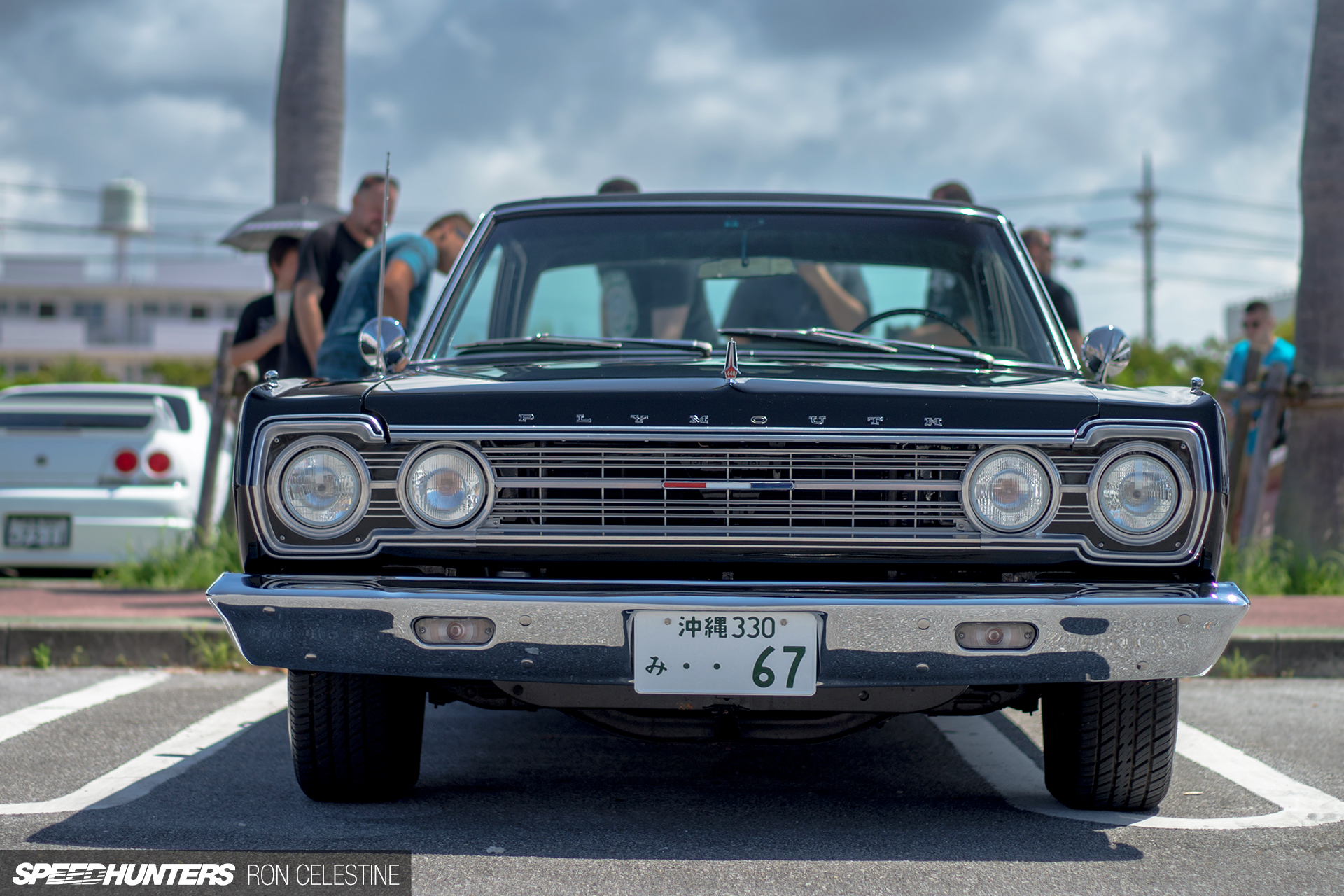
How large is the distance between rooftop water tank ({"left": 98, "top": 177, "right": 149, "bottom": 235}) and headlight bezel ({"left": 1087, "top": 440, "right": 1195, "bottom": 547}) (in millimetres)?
81235

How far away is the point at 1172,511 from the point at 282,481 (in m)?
2.00

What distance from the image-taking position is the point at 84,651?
6074 mm

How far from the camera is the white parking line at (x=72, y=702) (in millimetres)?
4664

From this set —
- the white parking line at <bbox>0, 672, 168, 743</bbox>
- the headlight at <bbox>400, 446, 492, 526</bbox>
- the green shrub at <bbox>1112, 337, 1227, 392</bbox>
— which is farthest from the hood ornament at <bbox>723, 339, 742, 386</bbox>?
the green shrub at <bbox>1112, 337, 1227, 392</bbox>

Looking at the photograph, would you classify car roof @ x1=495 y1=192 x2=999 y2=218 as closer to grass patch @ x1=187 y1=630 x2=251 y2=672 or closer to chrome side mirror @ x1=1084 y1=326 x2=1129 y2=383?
chrome side mirror @ x1=1084 y1=326 x2=1129 y2=383

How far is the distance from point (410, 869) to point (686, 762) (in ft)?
4.61

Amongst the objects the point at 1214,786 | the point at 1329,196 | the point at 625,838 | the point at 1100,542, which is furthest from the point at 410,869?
the point at 1329,196

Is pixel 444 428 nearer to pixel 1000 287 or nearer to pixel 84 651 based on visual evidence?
pixel 1000 287

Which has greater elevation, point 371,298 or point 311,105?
point 311,105

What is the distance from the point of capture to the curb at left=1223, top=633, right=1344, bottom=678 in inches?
237

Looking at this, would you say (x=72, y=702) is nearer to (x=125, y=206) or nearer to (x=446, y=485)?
(x=446, y=485)

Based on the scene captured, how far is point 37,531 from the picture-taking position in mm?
7930

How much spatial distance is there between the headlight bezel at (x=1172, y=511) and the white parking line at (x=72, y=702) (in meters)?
3.45

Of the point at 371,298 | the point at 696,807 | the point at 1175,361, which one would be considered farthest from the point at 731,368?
the point at 1175,361
